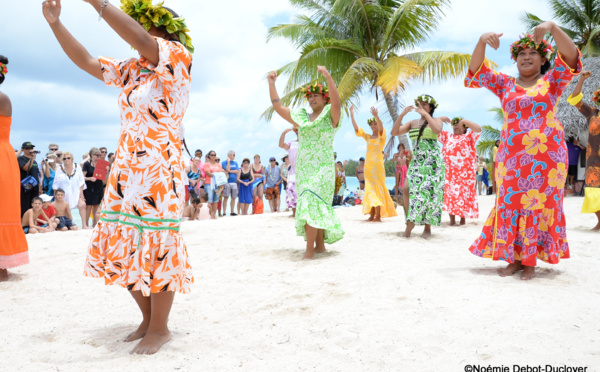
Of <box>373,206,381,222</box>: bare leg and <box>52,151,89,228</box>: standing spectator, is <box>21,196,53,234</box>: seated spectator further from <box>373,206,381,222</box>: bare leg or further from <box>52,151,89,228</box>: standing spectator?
<box>373,206,381,222</box>: bare leg

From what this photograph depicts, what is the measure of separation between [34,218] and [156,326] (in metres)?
7.13

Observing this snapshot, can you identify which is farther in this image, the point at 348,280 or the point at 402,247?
the point at 402,247

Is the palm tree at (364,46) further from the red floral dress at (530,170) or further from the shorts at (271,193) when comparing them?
the red floral dress at (530,170)

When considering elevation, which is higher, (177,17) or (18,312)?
(177,17)

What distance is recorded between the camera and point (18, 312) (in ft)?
12.2

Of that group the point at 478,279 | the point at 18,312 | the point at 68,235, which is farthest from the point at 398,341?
the point at 68,235

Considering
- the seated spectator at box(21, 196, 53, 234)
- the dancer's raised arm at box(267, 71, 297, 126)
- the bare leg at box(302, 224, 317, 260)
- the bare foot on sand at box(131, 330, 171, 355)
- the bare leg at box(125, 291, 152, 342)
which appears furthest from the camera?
the seated spectator at box(21, 196, 53, 234)

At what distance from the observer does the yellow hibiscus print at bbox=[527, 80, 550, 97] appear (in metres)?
4.14

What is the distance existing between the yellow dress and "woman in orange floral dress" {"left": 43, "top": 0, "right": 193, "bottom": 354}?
7.06m

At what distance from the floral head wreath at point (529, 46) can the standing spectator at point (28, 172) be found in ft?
24.7

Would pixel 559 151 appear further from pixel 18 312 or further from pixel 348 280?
pixel 18 312

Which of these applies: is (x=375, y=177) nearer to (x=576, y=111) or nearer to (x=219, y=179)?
(x=219, y=179)

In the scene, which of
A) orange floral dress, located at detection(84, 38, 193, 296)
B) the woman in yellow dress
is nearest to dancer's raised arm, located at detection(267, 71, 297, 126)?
orange floral dress, located at detection(84, 38, 193, 296)

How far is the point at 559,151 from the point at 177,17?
3470 millimetres
